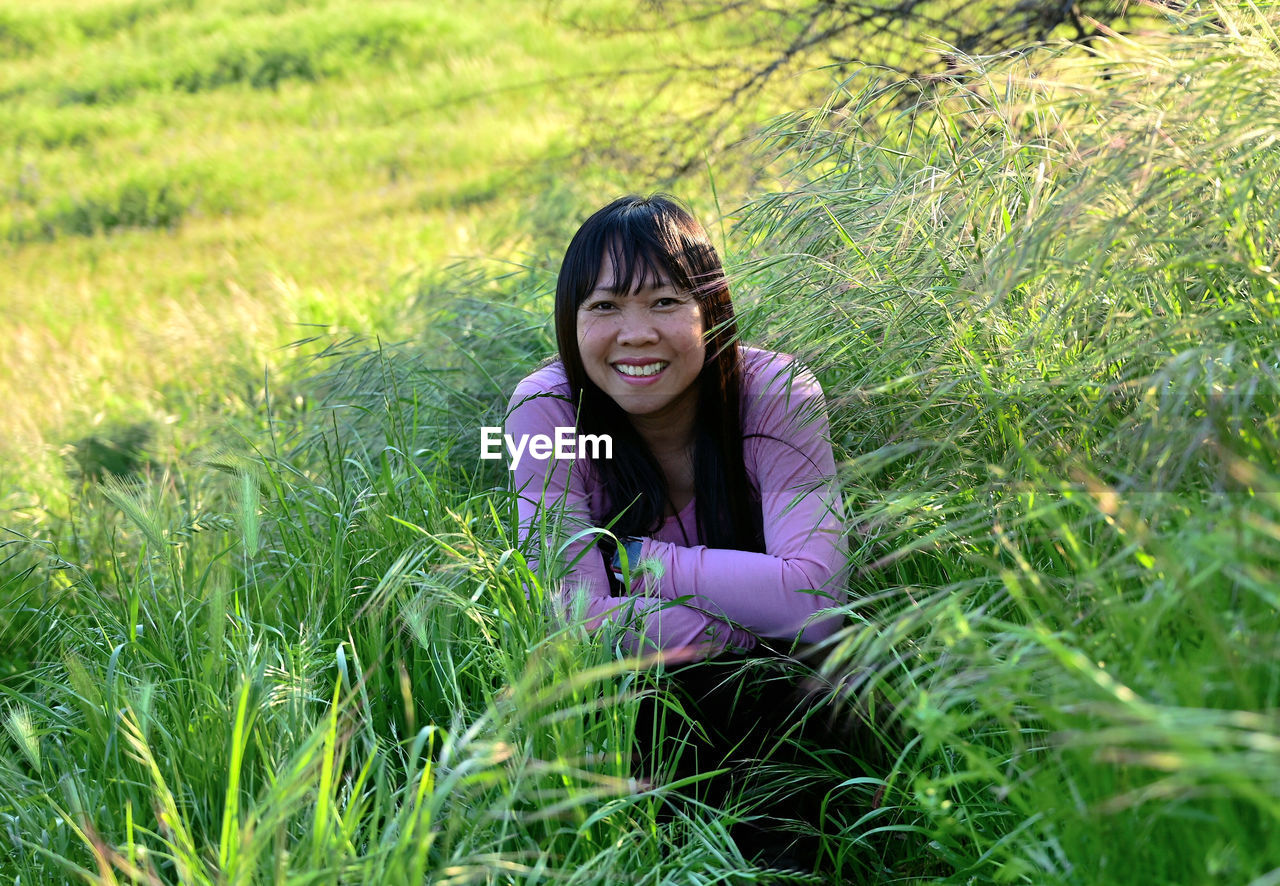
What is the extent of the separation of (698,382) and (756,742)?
681mm

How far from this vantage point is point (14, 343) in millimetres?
6828

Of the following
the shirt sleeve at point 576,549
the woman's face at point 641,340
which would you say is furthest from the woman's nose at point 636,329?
the shirt sleeve at point 576,549

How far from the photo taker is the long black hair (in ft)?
7.34

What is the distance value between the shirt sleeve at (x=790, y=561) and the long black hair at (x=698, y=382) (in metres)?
0.14

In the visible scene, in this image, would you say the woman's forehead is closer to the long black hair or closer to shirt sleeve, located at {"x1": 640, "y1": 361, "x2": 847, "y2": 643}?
the long black hair

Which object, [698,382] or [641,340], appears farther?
[698,382]

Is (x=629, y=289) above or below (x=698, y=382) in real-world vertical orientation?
above

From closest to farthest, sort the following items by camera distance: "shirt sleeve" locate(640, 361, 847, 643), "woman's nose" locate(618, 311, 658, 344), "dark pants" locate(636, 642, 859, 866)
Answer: "dark pants" locate(636, 642, 859, 866) → "shirt sleeve" locate(640, 361, 847, 643) → "woman's nose" locate(618, 311, 658, 344)

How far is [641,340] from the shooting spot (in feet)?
7.23

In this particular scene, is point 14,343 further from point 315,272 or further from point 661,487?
point 661,487

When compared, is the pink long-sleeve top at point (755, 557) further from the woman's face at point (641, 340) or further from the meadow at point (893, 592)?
the woman's face at point (641, 340)

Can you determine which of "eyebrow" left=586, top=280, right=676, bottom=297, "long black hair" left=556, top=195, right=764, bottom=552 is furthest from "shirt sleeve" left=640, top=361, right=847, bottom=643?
"eyebrow" left=586, top=280, right=676, bottom=297

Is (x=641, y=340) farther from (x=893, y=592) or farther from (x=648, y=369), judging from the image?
(x=893, y=592)

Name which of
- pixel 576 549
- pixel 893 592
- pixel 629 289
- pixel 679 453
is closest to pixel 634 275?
pixel 629 289
